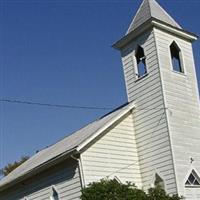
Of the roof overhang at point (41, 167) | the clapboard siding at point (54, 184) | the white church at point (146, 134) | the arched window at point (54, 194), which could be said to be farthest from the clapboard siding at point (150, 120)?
the arched window at point (54, 194)

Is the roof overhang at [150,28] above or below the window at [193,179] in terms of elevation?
above

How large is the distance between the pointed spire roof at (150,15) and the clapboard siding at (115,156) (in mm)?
5040

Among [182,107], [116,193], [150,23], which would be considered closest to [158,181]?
[182,107]

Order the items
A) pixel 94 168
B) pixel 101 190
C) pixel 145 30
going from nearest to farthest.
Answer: pixel 101 190 → pixel 94 168 → pixel 145 30

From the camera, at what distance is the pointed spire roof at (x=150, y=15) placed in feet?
85.6

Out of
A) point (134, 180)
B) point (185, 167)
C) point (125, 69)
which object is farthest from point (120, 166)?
point (125, 69)

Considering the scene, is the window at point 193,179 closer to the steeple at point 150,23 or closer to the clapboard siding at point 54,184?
the clapboard siding at point 54,184

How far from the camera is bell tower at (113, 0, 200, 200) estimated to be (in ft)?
76.0

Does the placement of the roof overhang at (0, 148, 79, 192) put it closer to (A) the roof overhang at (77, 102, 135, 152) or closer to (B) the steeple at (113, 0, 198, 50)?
(A) the roof overhang at (77, 102, 135, 152)

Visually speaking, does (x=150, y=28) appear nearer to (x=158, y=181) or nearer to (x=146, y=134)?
(x=146, y=134)

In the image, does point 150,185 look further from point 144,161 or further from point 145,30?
point 145,30

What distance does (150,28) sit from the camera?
998 inches

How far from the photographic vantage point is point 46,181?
24.8 meters

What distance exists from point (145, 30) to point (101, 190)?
9814 millimetres
